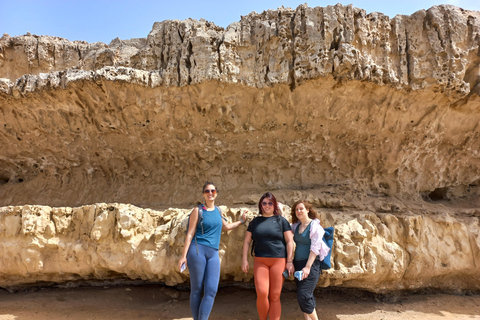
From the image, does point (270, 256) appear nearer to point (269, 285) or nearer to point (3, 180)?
point (269, 285)

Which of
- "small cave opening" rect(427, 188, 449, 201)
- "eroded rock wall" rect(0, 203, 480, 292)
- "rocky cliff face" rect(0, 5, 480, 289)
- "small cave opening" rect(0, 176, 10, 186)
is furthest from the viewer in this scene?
"small cave opening" rect(0, 176, 10, 186)

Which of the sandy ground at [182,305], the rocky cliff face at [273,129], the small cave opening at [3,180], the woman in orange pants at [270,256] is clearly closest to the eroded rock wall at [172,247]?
the rocky cliff face at [273,129]

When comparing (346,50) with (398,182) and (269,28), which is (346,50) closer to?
(269,28)

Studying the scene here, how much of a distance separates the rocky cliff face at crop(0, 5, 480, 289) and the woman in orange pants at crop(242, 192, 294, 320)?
0.87 meters

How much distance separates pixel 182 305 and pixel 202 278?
1438 mm

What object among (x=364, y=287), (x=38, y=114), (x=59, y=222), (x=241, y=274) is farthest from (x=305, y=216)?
(x=38, y=114)

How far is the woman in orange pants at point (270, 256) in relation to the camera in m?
2.92

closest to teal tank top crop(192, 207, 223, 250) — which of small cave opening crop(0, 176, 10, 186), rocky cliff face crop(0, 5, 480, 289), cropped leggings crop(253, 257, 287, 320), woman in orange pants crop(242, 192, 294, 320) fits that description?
woman in orange pants crop(242, 192, 294, 320)

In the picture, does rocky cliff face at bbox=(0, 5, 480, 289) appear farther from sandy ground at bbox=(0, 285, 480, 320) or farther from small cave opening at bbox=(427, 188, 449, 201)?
sandy ground at bbox=(0, 285, 480, 320)

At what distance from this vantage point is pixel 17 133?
5.37m

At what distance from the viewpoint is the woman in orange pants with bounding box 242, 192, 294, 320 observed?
9.59ft

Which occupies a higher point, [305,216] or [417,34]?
[417,34]

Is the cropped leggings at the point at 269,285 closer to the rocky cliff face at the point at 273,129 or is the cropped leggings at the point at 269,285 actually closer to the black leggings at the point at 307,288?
the black leggings at the point at 307,288

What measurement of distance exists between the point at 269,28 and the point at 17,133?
4900 mm
